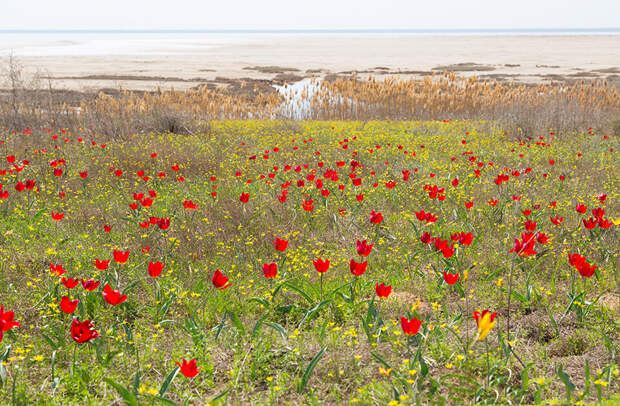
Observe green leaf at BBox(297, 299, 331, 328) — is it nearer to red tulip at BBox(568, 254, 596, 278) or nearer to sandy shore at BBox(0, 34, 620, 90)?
red tulip at BBox(568, 254, 596, 278)

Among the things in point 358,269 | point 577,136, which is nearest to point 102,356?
point 358,269

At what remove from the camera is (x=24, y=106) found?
11.6 metres

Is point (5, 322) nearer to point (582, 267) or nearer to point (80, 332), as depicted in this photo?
point (80, 332)

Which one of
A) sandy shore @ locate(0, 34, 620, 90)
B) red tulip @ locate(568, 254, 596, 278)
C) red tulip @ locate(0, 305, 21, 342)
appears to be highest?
sandy shore @ locate(0, 34, 620, 90)

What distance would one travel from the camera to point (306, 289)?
3646mm

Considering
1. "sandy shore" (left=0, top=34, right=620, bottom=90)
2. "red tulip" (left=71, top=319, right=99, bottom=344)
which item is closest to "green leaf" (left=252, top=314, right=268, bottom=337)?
"red tulip" (left=71, top=319, right=99, bottom=344)

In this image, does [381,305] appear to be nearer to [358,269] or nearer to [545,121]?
[358,269]

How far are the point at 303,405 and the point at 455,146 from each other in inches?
315

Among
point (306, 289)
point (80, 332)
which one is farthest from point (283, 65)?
point (80, 332)

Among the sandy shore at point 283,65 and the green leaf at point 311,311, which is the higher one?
the sandy shore at point 283,65

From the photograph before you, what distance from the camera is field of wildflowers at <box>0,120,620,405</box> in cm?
248

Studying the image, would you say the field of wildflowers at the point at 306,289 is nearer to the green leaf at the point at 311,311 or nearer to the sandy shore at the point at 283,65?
the green leaf at the point at 311,311

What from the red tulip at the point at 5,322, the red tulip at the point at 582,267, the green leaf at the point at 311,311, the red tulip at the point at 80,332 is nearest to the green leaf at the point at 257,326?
the green leaf at the point at 311,311

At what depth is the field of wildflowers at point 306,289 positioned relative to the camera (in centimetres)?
248
